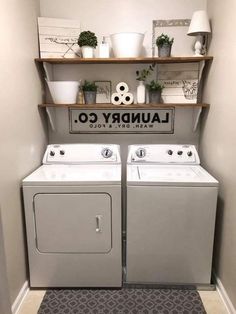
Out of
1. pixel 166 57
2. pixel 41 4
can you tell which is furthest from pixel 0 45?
pixel 166 57

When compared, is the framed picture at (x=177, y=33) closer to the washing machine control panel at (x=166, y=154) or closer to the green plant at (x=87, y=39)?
the green plant at (x=87, y=39)

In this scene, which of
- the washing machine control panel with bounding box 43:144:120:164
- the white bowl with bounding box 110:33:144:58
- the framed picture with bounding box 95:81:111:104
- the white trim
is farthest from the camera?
the framed picture with bounding box 95:81:111:104

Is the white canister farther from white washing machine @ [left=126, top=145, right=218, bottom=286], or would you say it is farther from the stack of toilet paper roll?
white washing machine @ [left=126, top=145, right=218, bottom=286]

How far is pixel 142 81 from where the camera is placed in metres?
2.28

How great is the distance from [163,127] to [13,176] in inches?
53.7

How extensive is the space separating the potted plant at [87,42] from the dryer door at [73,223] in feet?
3.75

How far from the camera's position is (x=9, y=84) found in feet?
5.48

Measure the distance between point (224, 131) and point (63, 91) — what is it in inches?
50.7

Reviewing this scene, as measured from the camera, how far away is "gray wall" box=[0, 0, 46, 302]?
63.4 inches

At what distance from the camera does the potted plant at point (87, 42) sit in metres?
2.09

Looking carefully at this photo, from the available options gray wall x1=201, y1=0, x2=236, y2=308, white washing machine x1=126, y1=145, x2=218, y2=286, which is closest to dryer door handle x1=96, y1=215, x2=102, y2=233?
white washing machine x1=126, y1=145, x2=218, y2=286

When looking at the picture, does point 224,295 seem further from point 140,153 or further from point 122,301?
point 140,153

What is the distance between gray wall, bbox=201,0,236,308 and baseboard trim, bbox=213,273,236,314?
0.04m

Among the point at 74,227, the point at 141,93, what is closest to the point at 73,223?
the point at 74,227
